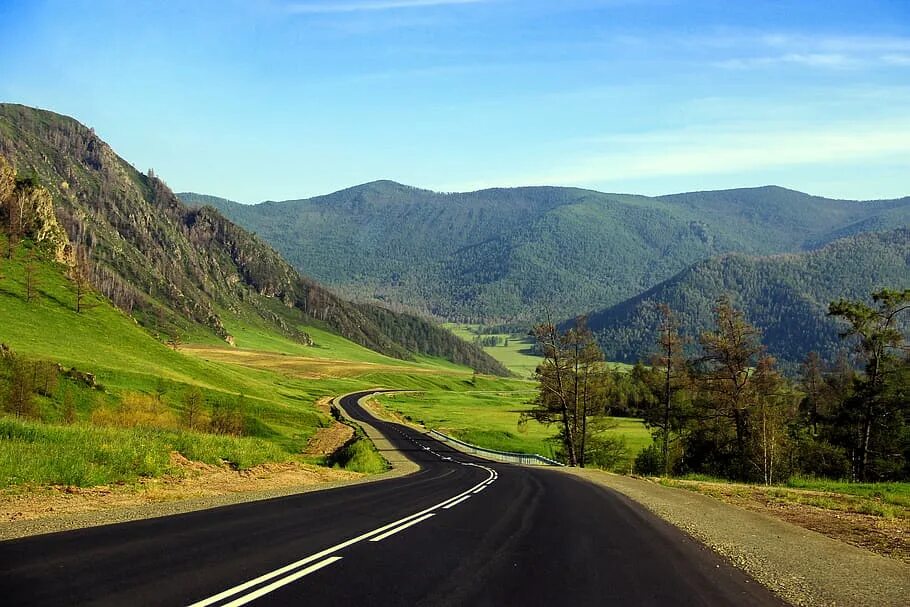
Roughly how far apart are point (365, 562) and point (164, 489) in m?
12.1

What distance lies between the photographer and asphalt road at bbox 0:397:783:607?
8336mm

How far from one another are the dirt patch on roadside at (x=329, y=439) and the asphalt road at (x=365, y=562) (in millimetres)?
38836

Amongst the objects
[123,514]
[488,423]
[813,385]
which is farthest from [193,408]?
[813,385]

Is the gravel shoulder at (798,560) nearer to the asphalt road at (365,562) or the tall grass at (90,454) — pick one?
the asphalt road at (365,562)

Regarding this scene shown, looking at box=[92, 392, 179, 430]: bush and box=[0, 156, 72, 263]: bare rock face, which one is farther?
box=[0, 156, 72, 263]: bare rock face

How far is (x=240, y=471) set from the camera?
26.5 metres

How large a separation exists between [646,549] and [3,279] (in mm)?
95682

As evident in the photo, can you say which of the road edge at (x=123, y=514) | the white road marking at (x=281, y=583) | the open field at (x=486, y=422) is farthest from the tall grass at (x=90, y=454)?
the open field at (x=486, y=422)

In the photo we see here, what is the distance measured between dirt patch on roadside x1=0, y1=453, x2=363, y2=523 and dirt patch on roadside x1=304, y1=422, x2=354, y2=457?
24.3 metres

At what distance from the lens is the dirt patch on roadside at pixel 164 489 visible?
1494 centimetres

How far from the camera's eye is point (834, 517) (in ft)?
65.8

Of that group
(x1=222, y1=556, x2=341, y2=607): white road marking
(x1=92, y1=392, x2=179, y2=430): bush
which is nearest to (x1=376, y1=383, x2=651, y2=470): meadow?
(x1=92, y1=392, x2=179, y2=430): bush

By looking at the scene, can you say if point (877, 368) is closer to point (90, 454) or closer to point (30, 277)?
point (90, 454)

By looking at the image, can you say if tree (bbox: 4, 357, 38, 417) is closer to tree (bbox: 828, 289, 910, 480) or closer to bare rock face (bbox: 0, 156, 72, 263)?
bare rock face (bbox: 0, 156, 72, 263)
